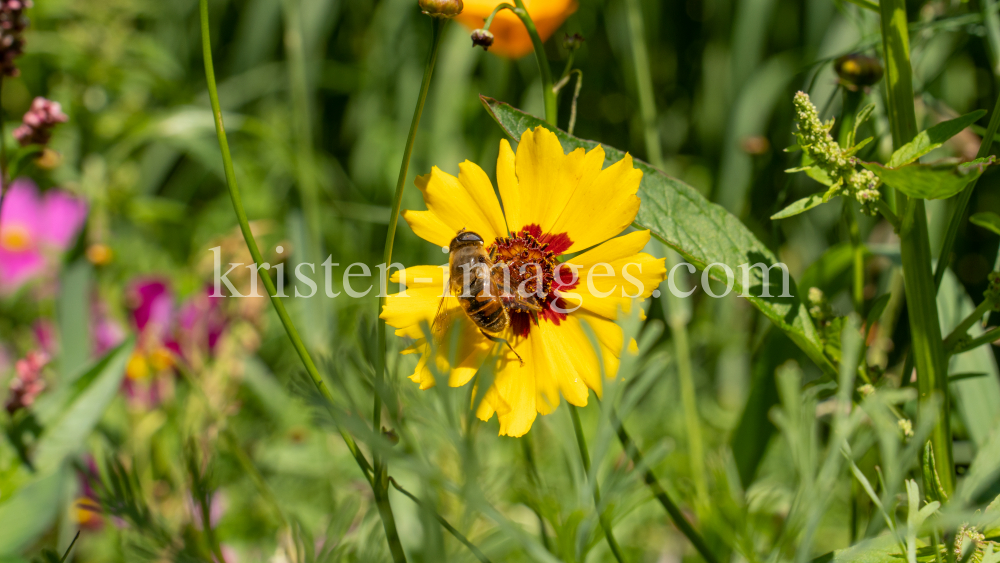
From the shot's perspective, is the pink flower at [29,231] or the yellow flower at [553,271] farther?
the pink flower at [29,231]

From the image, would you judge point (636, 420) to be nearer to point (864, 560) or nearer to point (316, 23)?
point (864, 560)

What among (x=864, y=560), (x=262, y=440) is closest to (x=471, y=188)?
(x=864, y=560)

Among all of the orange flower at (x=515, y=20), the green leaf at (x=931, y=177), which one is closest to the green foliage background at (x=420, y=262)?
the green leaf at (x=931, y=177)

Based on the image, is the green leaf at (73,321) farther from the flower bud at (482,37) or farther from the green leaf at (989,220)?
the green leaf at (989,220)

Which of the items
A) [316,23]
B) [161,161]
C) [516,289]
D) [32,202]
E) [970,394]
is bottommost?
[970,394]

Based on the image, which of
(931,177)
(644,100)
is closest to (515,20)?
(644,100)

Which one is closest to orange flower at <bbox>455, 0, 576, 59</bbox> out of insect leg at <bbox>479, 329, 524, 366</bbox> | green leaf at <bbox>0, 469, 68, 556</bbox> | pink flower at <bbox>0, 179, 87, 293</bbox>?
insect leg at <bbox>479, 329, 524, 366</bbox>

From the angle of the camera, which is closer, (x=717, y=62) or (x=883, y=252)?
(x=883, y=252)

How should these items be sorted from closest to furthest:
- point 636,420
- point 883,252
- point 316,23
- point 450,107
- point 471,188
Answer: point 471,188, point 883,252, point 636,420, point 450,107, point 316,23
